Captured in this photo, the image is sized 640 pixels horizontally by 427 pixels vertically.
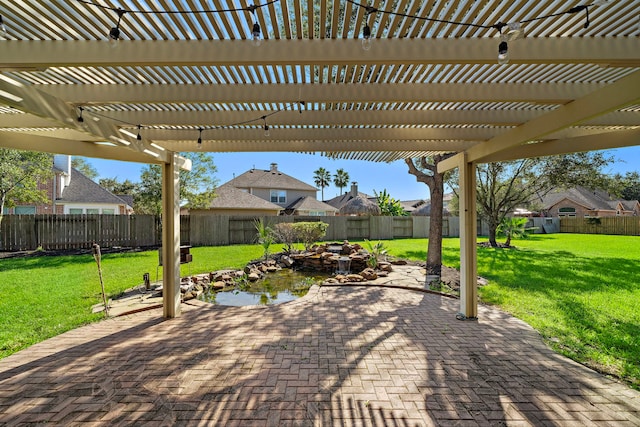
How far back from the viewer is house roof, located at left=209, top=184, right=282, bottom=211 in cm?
1869

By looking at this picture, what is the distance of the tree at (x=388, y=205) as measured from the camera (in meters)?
24.4

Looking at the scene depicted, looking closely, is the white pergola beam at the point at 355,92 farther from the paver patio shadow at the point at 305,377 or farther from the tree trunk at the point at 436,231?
the tree trunk at the point at 436,231

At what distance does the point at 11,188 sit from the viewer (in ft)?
33.9

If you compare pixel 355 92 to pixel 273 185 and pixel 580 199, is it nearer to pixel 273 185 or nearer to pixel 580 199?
pixel 273 185

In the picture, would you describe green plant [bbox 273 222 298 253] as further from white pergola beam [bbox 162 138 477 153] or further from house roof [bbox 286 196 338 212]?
house roof [bbox 286 196 338 212]

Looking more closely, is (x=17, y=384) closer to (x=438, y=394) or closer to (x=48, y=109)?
(x=48, y=109)

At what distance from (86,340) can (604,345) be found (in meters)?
6.65

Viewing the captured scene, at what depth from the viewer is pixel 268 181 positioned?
25281 mm

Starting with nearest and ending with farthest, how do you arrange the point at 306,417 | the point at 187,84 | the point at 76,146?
1. the point at 306,417
2. the point at 187,84
3. the point at 76,146

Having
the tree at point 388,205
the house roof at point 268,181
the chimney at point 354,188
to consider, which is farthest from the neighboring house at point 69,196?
the chimney at point 354,188

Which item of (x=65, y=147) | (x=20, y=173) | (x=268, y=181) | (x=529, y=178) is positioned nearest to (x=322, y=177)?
(x=268, y=181)

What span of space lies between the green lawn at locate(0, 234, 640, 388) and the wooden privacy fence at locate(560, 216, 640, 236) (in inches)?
498

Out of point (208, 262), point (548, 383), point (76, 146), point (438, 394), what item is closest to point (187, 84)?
point (76, 146)

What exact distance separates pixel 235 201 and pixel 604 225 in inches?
1028
